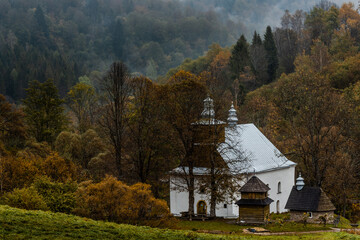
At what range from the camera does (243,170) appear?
3619 cm

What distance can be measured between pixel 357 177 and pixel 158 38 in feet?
433

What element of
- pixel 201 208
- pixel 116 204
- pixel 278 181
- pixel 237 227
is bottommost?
pixel 237 227

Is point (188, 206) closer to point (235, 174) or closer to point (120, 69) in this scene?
point (235, 174)

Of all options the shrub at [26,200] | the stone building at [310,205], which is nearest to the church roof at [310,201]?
the stone building at [310,205]

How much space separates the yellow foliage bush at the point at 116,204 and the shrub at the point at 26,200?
76.9 inches

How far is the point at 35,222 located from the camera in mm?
19734

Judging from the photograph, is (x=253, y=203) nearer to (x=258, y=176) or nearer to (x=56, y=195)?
A: (x=258, y=176)

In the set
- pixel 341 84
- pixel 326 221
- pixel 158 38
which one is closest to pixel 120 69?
pixel 326 221

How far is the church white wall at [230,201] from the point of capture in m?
36.0

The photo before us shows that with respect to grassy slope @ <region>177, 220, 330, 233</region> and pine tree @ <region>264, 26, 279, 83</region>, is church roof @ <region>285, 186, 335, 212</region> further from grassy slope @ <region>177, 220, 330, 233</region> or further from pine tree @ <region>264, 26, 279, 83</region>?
pine tree @ <region>264, 26, 279, 83</region>

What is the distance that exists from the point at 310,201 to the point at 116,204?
14806mm

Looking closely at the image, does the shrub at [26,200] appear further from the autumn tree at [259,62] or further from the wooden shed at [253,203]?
the autumn tree at [259,62]

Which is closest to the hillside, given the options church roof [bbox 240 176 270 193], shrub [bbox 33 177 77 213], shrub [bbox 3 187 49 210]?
church roof [bbox 240 176 270 193]

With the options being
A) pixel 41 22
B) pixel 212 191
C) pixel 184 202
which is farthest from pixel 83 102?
pixel 41 22
